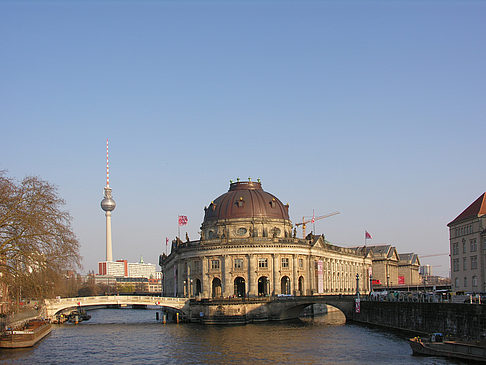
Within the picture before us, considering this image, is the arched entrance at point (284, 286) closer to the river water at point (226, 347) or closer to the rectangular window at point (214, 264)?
the rectangular window at point (214, 264)

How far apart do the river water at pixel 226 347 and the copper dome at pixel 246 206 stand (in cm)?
4029

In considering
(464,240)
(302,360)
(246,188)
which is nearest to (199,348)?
(302,360)

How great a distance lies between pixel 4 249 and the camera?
6631cm

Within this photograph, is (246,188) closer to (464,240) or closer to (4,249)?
(464,240)

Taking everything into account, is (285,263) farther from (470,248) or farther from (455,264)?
(470,248)

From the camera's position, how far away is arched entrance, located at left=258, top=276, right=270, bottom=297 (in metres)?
126

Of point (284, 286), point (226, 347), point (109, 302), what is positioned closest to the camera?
point (226, 347)

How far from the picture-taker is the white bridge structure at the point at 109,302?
110 metres

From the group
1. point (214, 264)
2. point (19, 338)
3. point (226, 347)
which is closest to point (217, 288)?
point (214, 264)

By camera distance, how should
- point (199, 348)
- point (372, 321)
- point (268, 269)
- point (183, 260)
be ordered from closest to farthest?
point (199, 348)
point (372, 321)
point (268, 269)
point (183, 260)

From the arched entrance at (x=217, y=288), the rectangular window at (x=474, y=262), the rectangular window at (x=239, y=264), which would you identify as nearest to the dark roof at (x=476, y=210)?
the rectangular window at (x=474, y=262)

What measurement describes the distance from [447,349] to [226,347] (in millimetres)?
26542

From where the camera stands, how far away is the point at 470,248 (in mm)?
98062

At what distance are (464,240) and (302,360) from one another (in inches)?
1962
